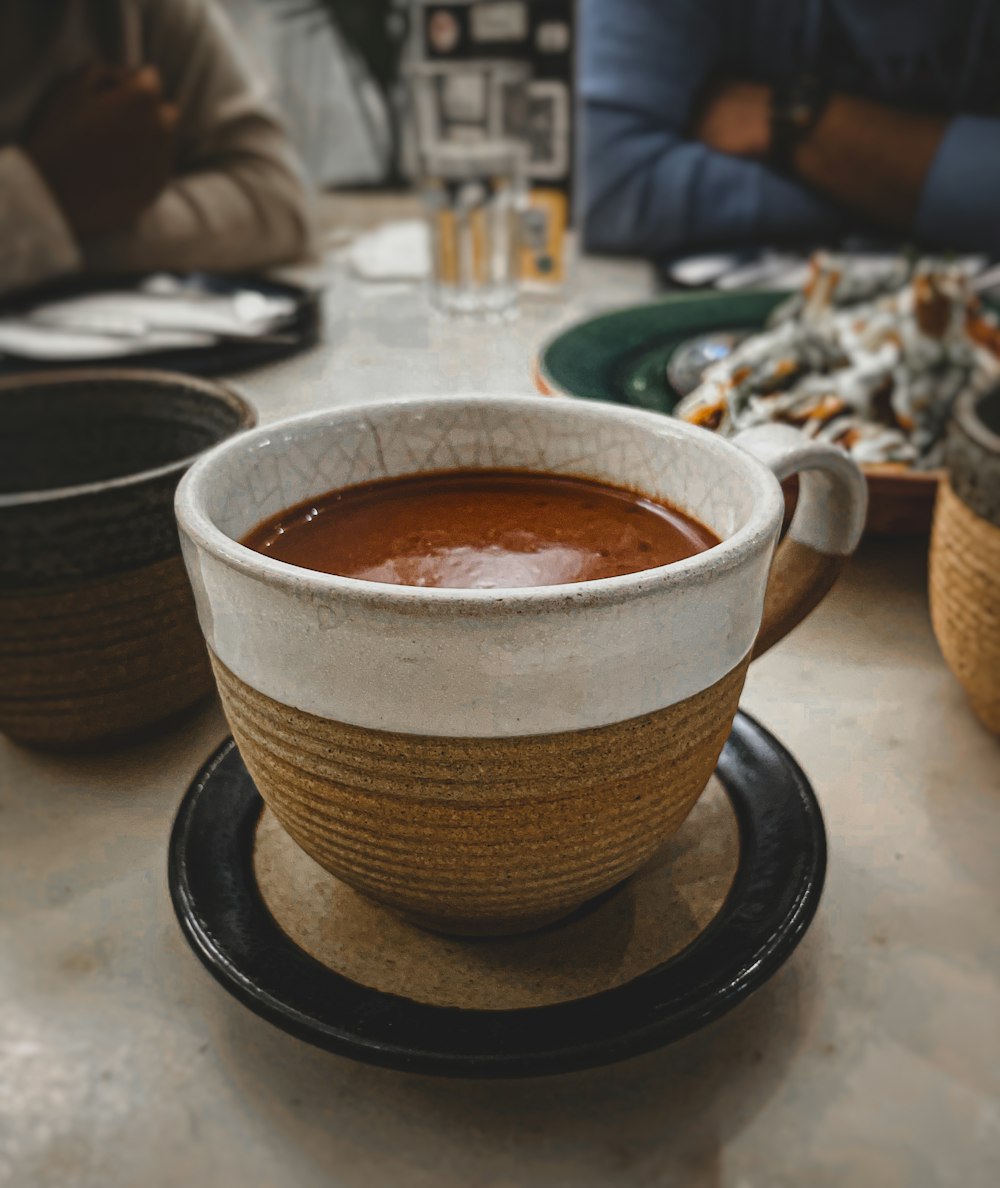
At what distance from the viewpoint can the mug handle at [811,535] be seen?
17.8 inches

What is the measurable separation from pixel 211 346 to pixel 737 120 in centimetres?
131

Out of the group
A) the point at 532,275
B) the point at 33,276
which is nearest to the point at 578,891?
the point at 532,275

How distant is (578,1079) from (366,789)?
132 mm

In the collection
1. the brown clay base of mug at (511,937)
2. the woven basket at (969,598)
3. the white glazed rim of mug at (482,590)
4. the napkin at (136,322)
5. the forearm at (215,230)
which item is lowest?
the forearm at (215,230)

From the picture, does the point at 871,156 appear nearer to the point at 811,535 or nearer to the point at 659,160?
the point at 659,160

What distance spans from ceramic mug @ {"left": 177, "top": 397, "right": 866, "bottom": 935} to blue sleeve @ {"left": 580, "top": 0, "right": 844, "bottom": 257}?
4.97ft

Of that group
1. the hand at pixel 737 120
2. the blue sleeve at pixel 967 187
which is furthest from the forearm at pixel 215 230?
the blue sleeve at pixel 967 187

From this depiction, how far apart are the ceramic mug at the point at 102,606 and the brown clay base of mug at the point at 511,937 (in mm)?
126

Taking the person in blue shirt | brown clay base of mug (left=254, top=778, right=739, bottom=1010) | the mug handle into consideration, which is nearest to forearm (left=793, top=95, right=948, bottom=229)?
the person in blue shirt

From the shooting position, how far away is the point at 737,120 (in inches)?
76.3

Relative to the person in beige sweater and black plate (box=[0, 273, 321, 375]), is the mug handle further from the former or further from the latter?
the person in beige sweater

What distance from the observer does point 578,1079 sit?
37 cm

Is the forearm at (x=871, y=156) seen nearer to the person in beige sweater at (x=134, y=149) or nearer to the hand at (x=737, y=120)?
the hand at (x=737, y=120)

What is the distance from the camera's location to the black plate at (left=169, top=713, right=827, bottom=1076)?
0.34 meters
